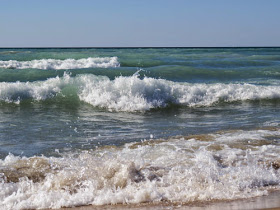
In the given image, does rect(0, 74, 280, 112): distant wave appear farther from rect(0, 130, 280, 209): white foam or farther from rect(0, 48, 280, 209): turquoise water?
rect(0, 130, 280, 209): white foam

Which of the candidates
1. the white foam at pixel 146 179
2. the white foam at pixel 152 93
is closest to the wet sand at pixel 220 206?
the white foam at pixel 146 179

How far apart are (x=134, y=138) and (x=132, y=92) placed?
4844mm

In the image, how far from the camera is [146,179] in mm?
4652

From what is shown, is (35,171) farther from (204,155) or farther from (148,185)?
(204,155)

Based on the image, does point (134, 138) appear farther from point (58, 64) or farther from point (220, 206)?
point (58, 64)

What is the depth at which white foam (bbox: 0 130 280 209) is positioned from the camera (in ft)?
13.7

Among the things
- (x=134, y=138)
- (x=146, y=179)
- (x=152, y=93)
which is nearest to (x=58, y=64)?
(x=152, y=93)

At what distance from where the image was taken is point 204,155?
547cm

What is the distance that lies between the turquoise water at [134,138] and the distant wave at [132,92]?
3 cm

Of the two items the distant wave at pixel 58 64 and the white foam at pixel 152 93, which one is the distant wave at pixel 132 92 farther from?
the distant wave at pixel 58 64

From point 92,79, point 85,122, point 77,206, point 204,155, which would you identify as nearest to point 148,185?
point 77,206

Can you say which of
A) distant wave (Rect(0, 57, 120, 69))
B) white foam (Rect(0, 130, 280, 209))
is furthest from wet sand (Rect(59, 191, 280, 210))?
distant wave (Rect(0, 57, 120, 69))

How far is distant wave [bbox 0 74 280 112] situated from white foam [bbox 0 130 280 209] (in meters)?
5.15

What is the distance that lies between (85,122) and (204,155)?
12.3 ft
